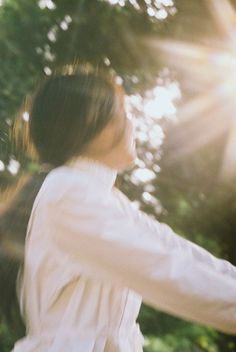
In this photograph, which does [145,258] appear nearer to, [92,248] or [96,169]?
[92,248]

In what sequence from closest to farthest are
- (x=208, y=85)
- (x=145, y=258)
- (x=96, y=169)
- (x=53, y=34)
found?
(x=145, y=258) < (x=96, y=169) < (x=208, y=85) < (x=53, y=34)

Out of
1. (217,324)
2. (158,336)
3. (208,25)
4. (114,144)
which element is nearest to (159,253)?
(217,324)

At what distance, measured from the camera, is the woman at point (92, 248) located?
3.68 ft

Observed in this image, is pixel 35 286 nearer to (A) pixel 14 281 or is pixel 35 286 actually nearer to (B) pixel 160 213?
(A) pixel 14 281

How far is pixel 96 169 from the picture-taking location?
1255 mm

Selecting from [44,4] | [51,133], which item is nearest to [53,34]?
[44,4]

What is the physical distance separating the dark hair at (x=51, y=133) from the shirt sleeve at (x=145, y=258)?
4.9 inches

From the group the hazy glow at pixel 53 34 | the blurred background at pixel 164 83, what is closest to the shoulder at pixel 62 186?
the blurred background at pixel 164 83

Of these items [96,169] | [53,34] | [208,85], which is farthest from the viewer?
[53,34]

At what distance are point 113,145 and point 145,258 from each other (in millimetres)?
246

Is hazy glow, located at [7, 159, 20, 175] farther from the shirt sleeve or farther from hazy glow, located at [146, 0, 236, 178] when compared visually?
the shirt sleeve

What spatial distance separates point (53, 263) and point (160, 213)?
625 centimetres

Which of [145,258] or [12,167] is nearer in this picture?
[145,258]

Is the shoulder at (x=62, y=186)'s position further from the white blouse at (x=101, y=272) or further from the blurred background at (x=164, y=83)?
the blurred background at (x=164, y=83)
